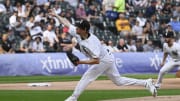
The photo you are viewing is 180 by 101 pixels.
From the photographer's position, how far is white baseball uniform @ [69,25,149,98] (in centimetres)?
1175

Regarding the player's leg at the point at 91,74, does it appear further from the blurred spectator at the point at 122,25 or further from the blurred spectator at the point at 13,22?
the blurred spectator at the point at 122,25

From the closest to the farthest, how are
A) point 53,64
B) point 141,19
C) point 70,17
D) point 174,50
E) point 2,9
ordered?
point 174,50
point 53,64
point 2,9
point 70,17
point 141,19

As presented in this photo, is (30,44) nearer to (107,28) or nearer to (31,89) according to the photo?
(107,28)

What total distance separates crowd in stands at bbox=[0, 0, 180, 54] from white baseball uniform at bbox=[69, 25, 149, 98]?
9.96 metres

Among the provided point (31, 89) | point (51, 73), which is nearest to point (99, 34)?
point (51, 73)

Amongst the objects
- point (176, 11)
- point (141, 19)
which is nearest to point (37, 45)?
point (141, 19)

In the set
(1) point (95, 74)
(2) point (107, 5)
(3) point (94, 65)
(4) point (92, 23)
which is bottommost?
(4) point (92, 23)

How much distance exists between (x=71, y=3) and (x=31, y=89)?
11.8m

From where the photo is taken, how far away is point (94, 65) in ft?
40.2

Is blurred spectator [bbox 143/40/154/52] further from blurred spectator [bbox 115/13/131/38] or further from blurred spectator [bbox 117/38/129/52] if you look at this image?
blurred spectator [bbox 117/38/129/52]

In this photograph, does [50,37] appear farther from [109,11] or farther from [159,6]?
[159,6]

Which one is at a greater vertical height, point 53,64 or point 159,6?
point 159,6

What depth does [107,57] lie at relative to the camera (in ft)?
40.2

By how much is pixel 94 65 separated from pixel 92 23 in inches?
580
